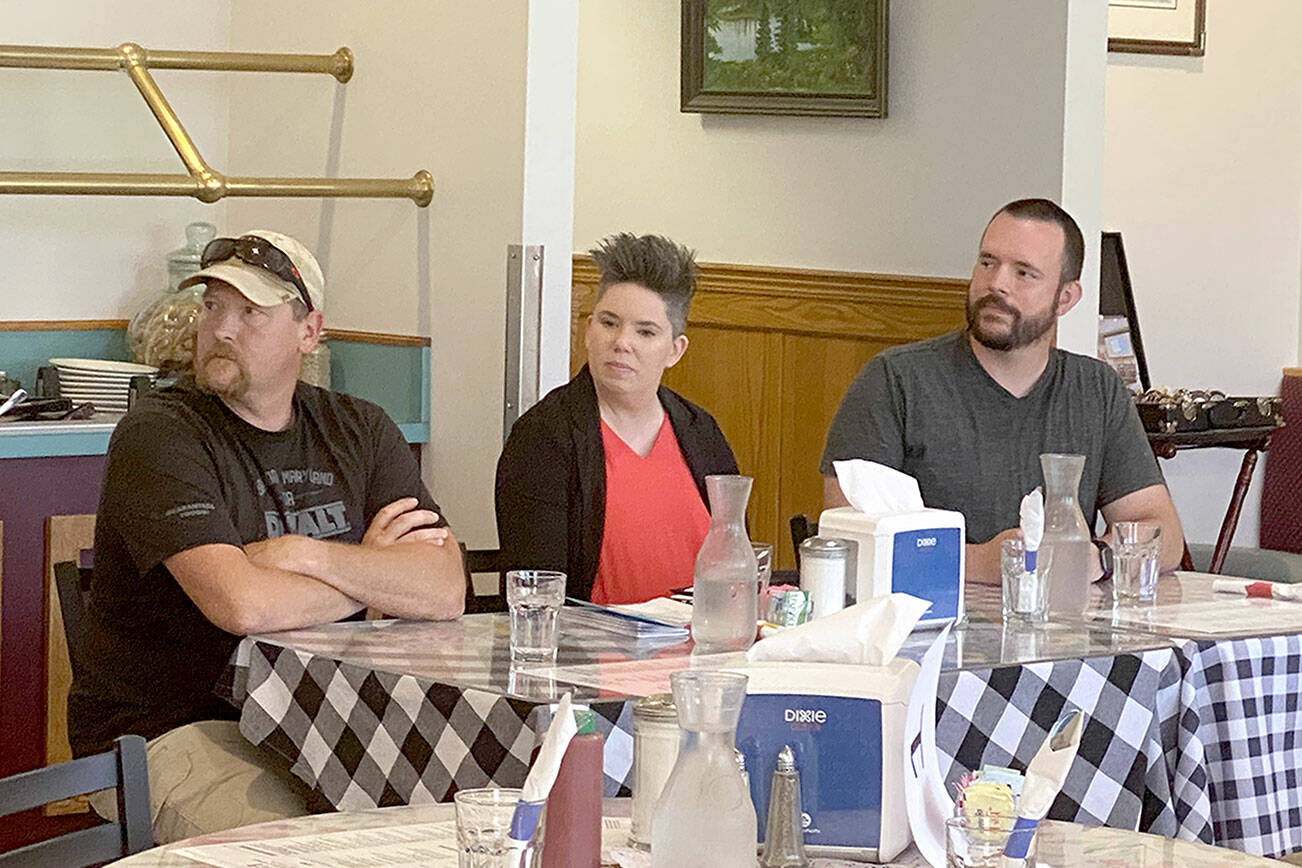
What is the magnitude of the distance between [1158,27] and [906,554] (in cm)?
370

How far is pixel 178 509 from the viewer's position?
2.78 m

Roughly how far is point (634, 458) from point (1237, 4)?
353cm

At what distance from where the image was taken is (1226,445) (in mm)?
5480

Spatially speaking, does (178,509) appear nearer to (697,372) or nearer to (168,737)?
(168,737)

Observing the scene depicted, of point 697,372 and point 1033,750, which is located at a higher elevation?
point 697,372

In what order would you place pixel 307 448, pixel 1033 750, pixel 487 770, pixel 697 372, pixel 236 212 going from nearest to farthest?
pixel 487 770 → pixel 1033 750 → pixel 307 448 → pixel 236 212 → pixel 697 372

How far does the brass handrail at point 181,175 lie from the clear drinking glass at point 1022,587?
1.81 metres

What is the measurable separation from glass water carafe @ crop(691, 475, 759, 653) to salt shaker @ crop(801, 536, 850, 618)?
0.11 meters

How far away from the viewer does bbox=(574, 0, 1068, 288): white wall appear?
14.9 ft

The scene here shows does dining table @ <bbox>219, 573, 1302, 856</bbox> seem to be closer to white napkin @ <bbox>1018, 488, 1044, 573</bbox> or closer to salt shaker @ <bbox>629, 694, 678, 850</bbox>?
white napkin @ <bbox>1018, 488, 1044, 573</bbox>

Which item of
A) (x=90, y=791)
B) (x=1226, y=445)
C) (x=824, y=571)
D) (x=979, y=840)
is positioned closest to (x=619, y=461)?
(x=824, y=571)

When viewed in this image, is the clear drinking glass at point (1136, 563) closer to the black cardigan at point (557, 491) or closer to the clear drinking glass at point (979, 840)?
the black cardigan at point (557, 491)

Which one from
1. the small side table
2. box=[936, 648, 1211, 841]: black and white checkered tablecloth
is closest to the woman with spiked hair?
box=[936, 648, 1211, 841]: black and white checkered tablecloth

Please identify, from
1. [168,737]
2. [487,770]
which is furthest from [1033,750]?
[168,737]
